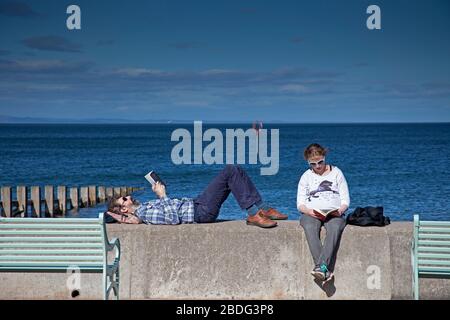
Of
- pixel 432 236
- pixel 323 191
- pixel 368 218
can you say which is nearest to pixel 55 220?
pixel 323 191

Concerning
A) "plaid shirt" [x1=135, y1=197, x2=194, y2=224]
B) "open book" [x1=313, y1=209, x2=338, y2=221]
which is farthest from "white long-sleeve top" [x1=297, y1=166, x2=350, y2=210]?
"plaid shirt" [x1=135, y1=197, x2=194, y2=224]

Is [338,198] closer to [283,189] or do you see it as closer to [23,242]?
[23,242]

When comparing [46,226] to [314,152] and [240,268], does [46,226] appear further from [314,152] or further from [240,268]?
[314,152]

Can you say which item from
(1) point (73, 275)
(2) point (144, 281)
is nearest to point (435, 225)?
(2) point (144, 281)

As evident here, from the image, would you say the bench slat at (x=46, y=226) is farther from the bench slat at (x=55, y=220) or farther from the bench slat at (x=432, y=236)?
the bench slat at (x=432, y=236)

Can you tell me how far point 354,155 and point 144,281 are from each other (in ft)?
254

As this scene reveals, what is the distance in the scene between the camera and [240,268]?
6785mm

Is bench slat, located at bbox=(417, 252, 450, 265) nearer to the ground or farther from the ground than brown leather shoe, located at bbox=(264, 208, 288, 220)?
nearer to the ground

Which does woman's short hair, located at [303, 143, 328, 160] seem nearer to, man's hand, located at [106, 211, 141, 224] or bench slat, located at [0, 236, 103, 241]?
man's hand, located at [106, 211, 141, 224]

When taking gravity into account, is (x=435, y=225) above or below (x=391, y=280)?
above

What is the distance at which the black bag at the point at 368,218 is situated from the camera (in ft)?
22.2

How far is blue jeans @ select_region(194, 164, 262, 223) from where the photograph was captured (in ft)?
23.5

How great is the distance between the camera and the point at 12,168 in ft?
226

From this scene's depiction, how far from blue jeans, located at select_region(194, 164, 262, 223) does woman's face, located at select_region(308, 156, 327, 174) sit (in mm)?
623
